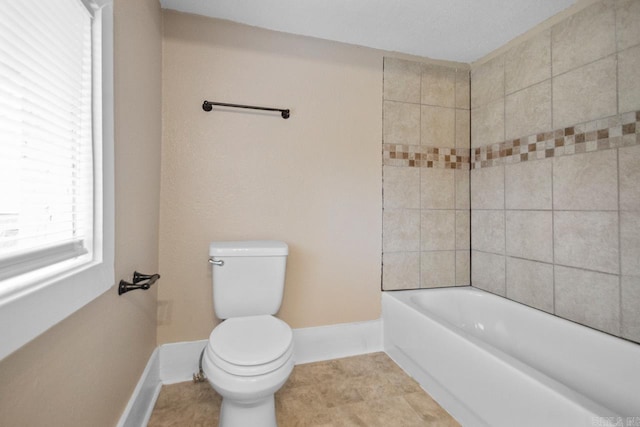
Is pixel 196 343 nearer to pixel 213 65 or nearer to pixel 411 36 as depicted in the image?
pixel 213 65

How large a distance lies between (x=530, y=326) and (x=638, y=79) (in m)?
1.37

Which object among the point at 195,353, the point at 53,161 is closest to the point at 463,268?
the point at 195,353

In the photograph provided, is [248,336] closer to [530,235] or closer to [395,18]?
[530,235]

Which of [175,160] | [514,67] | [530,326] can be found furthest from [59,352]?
[514,67]

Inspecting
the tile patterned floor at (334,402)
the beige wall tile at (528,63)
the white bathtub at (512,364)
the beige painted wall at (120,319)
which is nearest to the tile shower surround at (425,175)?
the white bathtub at (512,364)

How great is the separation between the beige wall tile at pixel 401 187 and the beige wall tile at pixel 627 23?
1.18 meters

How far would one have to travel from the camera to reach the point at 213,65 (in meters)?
1.73

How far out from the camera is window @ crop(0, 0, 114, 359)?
0.57 metres

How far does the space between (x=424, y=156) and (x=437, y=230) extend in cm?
58

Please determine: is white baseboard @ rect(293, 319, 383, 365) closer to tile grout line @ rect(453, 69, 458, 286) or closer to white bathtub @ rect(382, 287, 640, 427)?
white bathtub @ rect(382, 287, 640, 427)

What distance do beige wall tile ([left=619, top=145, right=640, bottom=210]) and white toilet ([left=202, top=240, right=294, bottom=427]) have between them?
5.63 feet

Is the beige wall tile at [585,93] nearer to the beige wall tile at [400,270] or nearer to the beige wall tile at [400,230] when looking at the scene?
the beige wall tile at [400,230]

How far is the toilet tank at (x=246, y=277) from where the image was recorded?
1562 millimetres

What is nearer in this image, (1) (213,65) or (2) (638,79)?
(2) (638,79)
